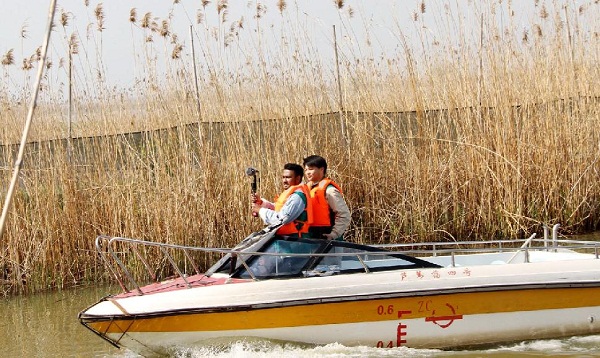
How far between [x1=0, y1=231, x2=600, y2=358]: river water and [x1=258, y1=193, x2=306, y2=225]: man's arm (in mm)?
854

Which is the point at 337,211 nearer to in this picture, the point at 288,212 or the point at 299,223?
the point at 299,223

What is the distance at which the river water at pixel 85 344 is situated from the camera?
5.88 meters

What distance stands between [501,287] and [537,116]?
13.5 ft

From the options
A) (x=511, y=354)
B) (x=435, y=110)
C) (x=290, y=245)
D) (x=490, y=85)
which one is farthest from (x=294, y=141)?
(x=511, y=354)

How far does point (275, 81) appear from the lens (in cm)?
943

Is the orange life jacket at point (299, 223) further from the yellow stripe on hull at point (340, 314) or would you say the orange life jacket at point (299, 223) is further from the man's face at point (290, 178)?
the yellow stripe on hull at point (340, 314)

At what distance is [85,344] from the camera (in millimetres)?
6863

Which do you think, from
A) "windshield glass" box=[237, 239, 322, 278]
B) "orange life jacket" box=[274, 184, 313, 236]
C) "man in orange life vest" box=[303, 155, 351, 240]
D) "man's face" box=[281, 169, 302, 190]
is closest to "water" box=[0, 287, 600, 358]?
"windshield glass" box=[237, 239, 322, 278]

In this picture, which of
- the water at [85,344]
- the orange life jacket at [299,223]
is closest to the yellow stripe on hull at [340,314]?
the water at [85,344]

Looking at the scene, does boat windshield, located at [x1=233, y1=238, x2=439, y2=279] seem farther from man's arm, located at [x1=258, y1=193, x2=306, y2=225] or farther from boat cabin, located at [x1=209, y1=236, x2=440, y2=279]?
man's arm, located at [x1=258, y1=193, x2=306, y2=225]

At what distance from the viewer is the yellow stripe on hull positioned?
5.85 metres

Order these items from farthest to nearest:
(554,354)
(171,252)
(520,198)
Answer: 1. (520,198)
2. (171,252)
3. (554,354)

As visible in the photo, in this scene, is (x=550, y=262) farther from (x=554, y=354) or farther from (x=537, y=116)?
(x=537, y=116)

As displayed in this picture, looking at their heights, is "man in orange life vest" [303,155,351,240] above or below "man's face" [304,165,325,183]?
below
